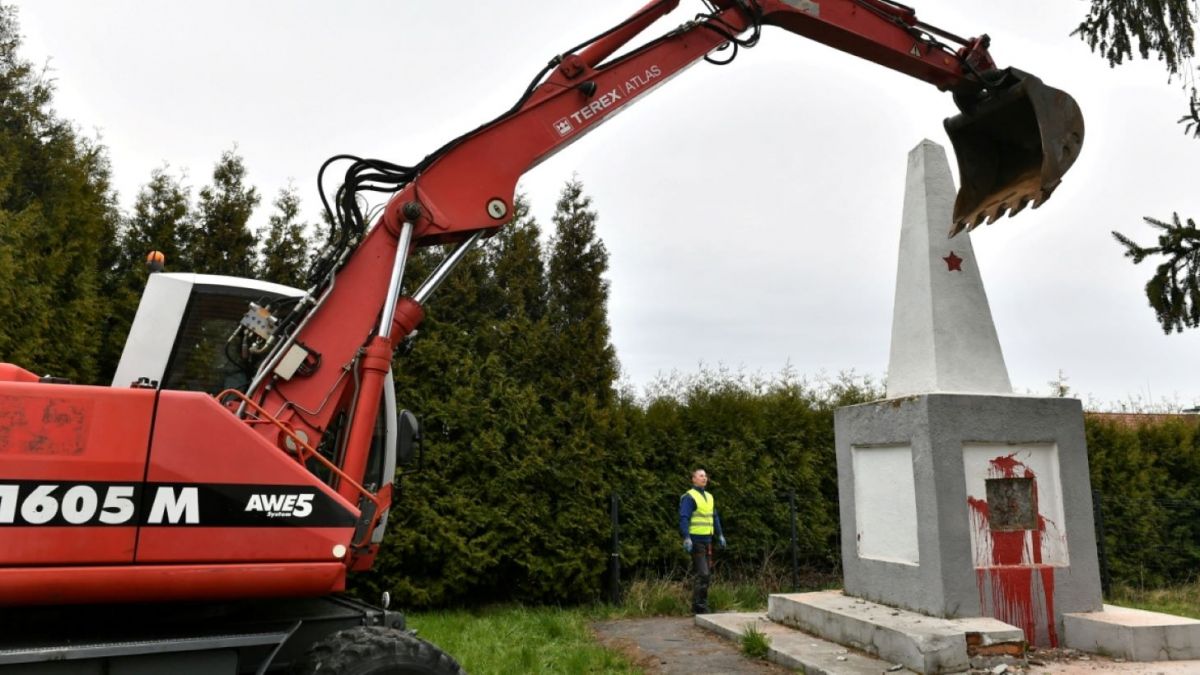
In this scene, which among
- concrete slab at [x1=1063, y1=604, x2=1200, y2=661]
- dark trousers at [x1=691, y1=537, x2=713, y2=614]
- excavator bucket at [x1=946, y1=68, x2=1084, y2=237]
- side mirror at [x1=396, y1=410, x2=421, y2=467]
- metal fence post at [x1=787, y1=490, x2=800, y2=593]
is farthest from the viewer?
metal fence post at [x1=787, y1=490, x2=800, y2=593]

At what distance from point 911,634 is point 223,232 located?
768 centimetres

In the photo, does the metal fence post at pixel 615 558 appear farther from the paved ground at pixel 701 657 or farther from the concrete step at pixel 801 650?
the concrete step at pixel 801 650

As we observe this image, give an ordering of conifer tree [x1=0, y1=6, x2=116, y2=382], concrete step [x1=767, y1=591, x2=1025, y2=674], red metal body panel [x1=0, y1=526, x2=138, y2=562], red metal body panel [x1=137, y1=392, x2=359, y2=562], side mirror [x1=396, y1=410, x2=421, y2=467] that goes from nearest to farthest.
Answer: red metal body panel [x1=0, y1=526, x2=138, y2=562] → red metal body panel [x1=137, y1=392, x2=359, y2=562] → side mirror [x1=396, y1=410, x2=421, y2=467] → concrete step [x1=767, y1=591, x2=1025, y2=674] → conifer tree [x1=0, y1=6, x2=116, y2=382]

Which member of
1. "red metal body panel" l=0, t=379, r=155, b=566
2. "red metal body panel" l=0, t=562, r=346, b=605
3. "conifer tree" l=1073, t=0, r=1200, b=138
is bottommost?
"red metal body panel" l=0, t=562, r=346, b=605

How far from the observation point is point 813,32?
529 centimetres

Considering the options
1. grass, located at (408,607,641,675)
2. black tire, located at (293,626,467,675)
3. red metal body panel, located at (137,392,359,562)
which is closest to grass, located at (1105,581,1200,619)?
grass, located at (408,607,641,675)

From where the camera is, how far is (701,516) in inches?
344

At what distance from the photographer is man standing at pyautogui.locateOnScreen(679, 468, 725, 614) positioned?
868 cm

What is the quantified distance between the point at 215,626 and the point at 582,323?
6653mm

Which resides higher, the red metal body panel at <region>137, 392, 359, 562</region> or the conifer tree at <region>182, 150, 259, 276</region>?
the conifer tree at <region>182, 150, 259, 276</region>

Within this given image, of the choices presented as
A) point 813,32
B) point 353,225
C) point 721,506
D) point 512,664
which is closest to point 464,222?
point 353,225

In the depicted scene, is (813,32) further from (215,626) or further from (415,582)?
(415,582)

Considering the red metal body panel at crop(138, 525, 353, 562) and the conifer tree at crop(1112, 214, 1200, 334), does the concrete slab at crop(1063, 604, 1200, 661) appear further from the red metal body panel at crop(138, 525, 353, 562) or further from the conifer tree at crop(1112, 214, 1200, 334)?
the red metal body panel at crop(138, 525, 353, 562)

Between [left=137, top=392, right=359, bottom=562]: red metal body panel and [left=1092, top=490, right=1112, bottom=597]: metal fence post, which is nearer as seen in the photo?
[left=137, top=392, right=359, bottom=562]: red metal body panel
